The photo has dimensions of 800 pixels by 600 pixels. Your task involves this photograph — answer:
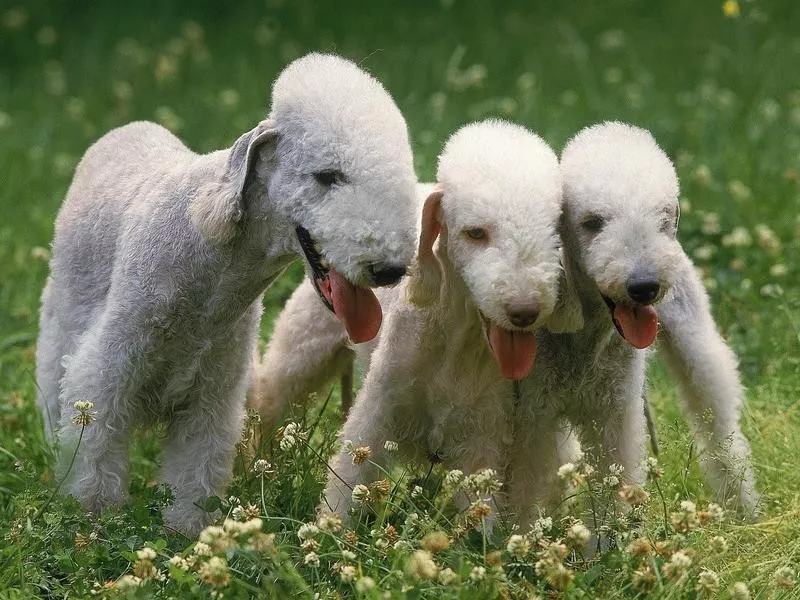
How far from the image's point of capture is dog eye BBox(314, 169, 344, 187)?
365 centimetres

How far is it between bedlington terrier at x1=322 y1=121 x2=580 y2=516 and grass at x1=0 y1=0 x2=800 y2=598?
215mm

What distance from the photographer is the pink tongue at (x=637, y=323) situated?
12.9ft

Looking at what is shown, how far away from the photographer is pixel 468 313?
421 cm

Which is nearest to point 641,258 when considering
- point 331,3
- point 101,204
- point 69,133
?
point 101,204

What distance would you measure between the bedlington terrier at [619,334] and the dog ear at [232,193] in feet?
3.11

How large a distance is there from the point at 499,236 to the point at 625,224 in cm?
38

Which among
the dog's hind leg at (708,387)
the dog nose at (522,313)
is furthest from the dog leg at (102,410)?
the dog's hind leg at (708,387)

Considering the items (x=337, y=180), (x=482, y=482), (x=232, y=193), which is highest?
(x=337, y=180)

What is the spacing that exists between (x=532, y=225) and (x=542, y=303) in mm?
238

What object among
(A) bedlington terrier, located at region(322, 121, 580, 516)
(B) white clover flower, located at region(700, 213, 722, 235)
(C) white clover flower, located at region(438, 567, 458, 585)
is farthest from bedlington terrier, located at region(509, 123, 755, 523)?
(B) white clover flower, located at region(700, 213, 722, 235)

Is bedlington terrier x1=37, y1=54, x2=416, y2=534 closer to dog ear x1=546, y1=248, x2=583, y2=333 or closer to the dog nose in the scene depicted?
the dog nose

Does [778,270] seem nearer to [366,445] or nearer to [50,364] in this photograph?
[366,445]

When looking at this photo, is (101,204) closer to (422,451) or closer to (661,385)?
(422,451)

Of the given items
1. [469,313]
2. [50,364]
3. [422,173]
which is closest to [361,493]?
[469,313]
